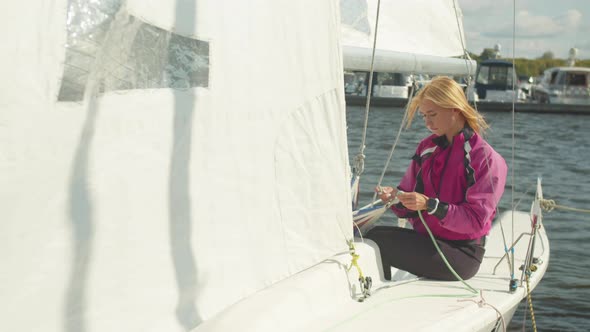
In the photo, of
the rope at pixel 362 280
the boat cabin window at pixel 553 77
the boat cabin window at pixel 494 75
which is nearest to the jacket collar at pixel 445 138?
the rope at pixel 362 280

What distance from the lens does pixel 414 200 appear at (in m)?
3.16

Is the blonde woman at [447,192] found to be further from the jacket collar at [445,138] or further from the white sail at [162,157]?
the white sail at [162,157]


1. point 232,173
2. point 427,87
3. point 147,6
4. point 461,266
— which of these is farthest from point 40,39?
point 461,266

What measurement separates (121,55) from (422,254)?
171 cm

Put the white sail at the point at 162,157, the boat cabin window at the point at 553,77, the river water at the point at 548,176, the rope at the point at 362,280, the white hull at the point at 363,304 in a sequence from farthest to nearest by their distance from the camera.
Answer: the boat cabin window at the point at 553,77 → the river water at the point at 548,176 → the rope at the point at 362,280 → the white hull at the point at 363,304 → the white sail at the point at 162,157

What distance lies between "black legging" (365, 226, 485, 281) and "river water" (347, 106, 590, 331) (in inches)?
21.5

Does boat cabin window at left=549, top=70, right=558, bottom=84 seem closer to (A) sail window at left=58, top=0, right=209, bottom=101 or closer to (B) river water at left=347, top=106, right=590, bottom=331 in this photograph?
(B) river water at left=347, top=106, right=590, bottom=331

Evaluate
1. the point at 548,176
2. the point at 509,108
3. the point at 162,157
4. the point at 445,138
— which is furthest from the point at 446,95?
the point at 509,108

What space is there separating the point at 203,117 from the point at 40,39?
2.13 ft

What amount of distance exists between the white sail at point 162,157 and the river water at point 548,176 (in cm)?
136

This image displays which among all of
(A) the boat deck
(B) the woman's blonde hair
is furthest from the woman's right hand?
(A) the boat deck

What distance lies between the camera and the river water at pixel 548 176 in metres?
6.20

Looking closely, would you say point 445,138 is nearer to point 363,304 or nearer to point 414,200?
point 414,200

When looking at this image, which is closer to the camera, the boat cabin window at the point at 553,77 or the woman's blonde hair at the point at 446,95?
the woman's blonde hair at the point at 446,95
